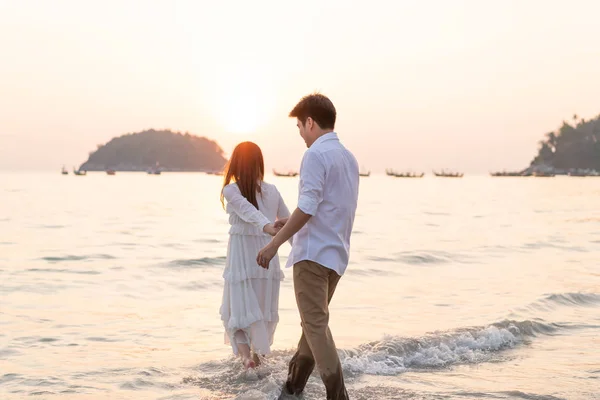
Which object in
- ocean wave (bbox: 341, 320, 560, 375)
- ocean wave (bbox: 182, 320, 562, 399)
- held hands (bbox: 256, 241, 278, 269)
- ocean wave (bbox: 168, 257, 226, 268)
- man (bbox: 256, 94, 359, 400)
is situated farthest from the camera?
ocean wave (bbox: 168, 257, 226, 268)

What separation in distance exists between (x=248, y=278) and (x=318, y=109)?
195 cm

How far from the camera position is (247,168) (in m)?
5.88

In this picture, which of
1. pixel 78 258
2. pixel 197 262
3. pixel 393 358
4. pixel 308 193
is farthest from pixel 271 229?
pixel 78 258

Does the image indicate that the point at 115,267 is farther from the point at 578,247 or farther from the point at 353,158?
the point at 578,247

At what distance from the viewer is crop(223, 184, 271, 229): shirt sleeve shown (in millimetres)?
5688

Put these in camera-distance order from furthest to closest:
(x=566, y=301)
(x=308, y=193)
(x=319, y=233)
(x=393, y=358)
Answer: (x=566, y=301)
(x=393, y=358)
(x=319, y=233)
(x=308, y=193)

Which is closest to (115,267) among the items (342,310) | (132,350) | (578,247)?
(342,310)

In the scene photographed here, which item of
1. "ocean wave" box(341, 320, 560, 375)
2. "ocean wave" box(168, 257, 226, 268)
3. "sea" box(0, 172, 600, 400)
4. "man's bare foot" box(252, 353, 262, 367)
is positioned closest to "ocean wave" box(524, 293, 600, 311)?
"sea" box(0, 172, 600, 400)

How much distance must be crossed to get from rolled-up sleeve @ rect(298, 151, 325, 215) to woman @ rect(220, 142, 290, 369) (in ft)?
4.45

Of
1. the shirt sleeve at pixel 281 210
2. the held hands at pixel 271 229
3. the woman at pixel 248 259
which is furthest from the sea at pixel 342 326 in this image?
the shirt sleeve at pixel 281 210

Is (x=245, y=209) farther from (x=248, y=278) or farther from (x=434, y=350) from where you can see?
(x=434, y=350)

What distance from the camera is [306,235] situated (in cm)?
457

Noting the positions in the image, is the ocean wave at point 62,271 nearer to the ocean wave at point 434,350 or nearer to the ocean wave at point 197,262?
the ocean wave at point 197,262

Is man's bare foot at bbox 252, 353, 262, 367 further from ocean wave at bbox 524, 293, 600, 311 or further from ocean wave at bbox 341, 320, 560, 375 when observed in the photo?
ocean wave at bbox 524, 293, 600, 311
